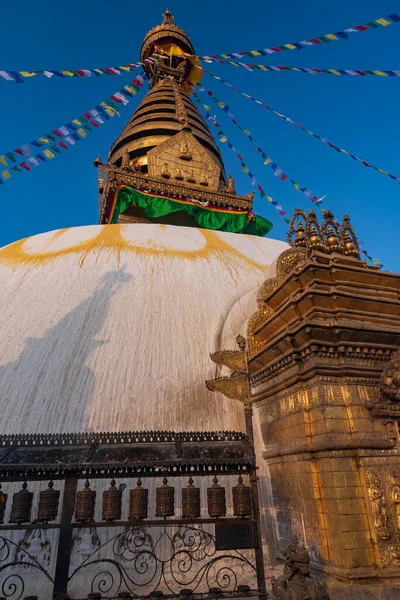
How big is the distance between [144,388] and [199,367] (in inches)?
36.9

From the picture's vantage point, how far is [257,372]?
509cm

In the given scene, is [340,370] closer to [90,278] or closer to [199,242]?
[90,278]

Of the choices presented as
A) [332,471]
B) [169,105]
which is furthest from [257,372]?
[169,105]

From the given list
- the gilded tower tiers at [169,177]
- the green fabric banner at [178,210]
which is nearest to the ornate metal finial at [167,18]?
the gilded tower tiers at [169,177]

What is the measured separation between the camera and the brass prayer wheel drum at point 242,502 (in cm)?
342

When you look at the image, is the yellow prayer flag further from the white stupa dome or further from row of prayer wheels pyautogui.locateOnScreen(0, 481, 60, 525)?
row of prayer wheels pyautogui.locateOnScreen(0, 481, 60, 525)

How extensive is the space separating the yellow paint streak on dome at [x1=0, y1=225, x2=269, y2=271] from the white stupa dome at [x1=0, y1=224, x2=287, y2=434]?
1.1 inches

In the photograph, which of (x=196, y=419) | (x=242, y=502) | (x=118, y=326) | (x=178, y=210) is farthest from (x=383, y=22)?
(x=242, y=502)

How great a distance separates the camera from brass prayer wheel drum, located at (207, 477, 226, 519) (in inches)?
133

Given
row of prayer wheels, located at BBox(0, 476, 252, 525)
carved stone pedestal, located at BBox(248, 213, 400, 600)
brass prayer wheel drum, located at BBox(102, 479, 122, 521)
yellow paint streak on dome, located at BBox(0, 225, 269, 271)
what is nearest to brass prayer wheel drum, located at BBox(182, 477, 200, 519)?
row of prayer wheels, located at BBox(0, 476, 252, 525)

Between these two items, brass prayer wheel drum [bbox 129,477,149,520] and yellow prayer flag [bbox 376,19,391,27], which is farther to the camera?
yellow prayer flag [bbox 376,19,391,27]

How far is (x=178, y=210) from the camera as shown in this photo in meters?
12.1

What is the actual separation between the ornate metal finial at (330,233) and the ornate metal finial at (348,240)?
0.29 feet

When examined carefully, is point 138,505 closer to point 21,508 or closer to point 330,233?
point 21,508
